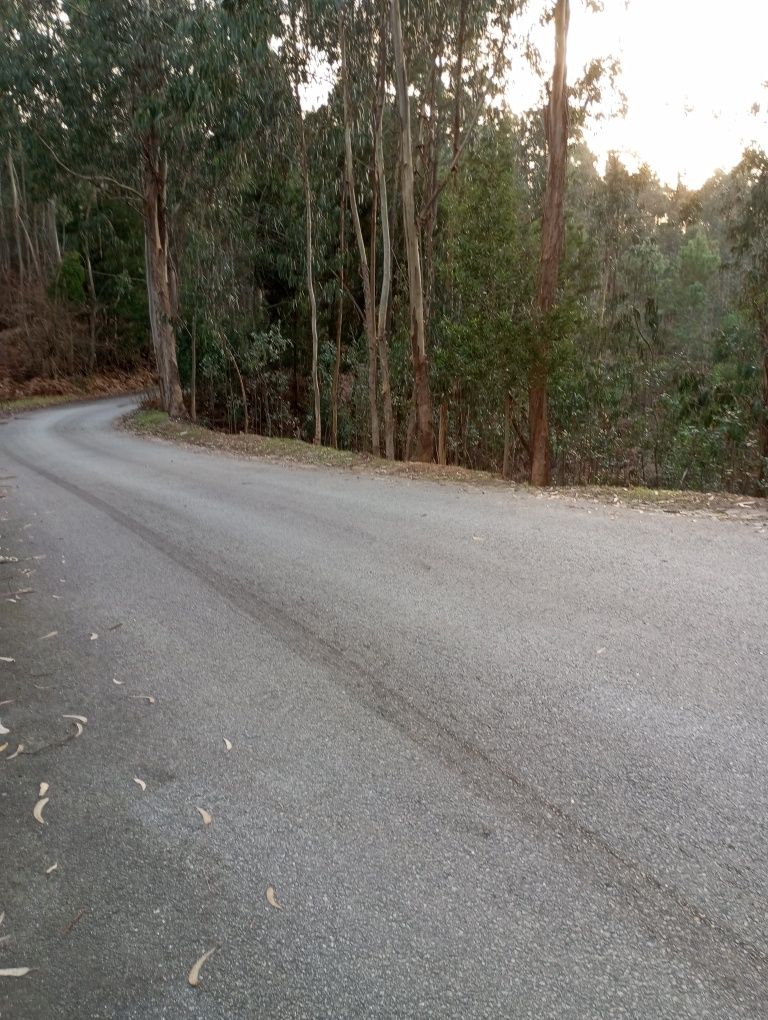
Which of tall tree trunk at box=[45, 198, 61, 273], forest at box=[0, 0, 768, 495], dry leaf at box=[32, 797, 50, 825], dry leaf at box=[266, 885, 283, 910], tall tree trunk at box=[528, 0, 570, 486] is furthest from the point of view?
tall tree trunk at box=[45, 198, 61, 273]

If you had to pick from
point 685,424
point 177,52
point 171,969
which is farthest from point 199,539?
point 685,424

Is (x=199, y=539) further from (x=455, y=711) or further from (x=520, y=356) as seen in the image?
(x=520, y=356)

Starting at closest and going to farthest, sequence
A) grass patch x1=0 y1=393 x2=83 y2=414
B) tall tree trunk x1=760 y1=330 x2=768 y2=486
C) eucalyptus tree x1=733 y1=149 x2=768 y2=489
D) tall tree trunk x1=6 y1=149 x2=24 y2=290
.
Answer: tall tree trunk x1=760 y1=330 x2=768 y2=486, eucalyptus tree x1=733 y1=149 x2=768 y2=489, grass patch x1=0 y1=393 x2=83 y2=414, tall tree trunk x1=6 y1=149 x2=24 y2=290

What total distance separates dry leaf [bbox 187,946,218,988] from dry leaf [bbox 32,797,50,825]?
0.99m

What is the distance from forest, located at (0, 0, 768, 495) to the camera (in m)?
16.8

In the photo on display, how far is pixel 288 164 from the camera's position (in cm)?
2188

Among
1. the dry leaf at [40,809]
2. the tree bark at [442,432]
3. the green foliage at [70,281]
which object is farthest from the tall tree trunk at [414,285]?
the green foliage at [70,281]

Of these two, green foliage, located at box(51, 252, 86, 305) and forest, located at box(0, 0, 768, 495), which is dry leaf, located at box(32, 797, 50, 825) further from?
green foliage, located at box(51, 252, 86, 305)

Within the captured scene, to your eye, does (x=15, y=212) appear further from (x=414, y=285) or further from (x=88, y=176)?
(x=414, y=285)

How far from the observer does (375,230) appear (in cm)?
2016

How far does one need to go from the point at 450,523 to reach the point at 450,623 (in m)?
2.93

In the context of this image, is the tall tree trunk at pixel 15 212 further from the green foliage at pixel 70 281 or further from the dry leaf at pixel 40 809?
the dry leaf at pixel 40 809

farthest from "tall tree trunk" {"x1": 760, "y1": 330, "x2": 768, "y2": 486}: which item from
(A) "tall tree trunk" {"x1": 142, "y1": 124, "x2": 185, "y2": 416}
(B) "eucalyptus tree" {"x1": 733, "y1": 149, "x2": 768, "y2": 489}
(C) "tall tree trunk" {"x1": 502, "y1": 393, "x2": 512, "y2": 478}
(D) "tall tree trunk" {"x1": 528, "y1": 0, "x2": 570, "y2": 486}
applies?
(A) "tall tree trunk" {"x1": 142, "y1": 124, "x2": 185, "y2": 416}

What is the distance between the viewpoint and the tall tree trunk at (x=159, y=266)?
870 inches
